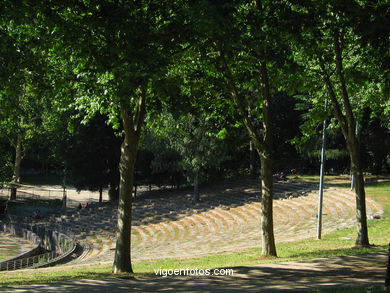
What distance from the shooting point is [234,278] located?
1049cm

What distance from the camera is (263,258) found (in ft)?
47.7

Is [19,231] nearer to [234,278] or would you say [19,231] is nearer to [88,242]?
[88,242]

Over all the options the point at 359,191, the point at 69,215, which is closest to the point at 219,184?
the point at 69,215

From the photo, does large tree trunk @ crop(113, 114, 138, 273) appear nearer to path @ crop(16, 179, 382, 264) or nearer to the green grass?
path @ crop(16, 179, 382, 264)

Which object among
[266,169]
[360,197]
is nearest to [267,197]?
[266,169]

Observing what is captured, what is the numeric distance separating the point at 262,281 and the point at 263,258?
Result: 4640 mm

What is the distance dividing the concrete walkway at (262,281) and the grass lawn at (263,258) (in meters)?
2.03

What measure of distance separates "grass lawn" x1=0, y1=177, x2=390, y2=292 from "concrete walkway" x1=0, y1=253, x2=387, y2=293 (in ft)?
6.65

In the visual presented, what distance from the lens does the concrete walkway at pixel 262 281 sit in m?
9.33

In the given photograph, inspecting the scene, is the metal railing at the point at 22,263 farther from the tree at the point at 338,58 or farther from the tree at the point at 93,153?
the tree at the point at 93,153

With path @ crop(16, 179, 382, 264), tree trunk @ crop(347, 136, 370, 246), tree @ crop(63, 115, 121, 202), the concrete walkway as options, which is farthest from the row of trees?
tree @ crop(63, 115, 121, 202)

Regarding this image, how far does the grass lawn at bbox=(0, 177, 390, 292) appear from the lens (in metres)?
Result: 14.1

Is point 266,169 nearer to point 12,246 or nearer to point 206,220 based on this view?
point 206,220

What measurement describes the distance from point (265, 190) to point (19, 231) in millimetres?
26319
